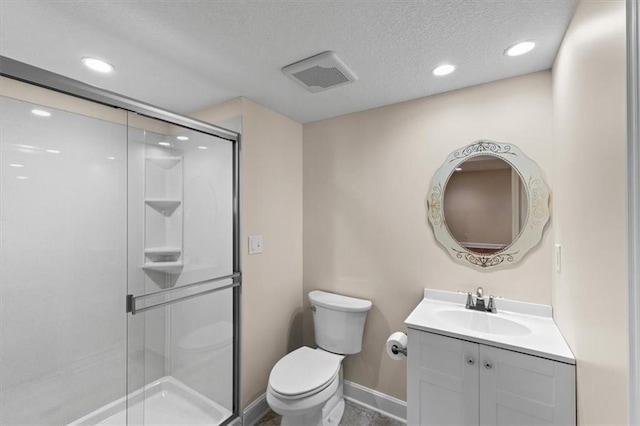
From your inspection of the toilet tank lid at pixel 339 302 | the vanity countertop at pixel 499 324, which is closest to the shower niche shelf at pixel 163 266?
the toilet tank lid at pixel 339 302

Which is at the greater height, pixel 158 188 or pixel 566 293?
pixel 158 188

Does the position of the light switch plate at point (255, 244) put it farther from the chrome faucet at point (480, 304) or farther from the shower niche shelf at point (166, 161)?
the chrome faucet at point (480, 304)

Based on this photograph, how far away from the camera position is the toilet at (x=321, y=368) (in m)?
1.56

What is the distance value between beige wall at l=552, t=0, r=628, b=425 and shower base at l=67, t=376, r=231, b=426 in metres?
1.97

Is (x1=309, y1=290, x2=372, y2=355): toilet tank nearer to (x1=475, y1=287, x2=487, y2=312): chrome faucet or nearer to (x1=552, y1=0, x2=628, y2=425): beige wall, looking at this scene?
(x1=475, y1=287, x2=487, y2=312): chrome faucet

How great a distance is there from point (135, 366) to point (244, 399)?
2.43ft

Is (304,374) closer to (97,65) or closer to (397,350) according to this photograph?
(397,350)

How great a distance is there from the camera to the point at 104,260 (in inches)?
57.8

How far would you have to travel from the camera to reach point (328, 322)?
207 cm

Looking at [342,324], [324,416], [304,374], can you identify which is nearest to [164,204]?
[304,374]

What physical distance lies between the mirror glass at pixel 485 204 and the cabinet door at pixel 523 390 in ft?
2.14

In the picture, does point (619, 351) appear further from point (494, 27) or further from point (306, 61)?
point (306, 61)

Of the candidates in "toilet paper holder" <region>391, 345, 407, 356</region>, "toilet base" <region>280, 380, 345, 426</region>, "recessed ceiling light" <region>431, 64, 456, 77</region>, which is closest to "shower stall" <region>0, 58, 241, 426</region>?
"toilet base" <region>280, 380, 345, 426</region>

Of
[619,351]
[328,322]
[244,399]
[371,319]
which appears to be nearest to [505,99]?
[619,351]
